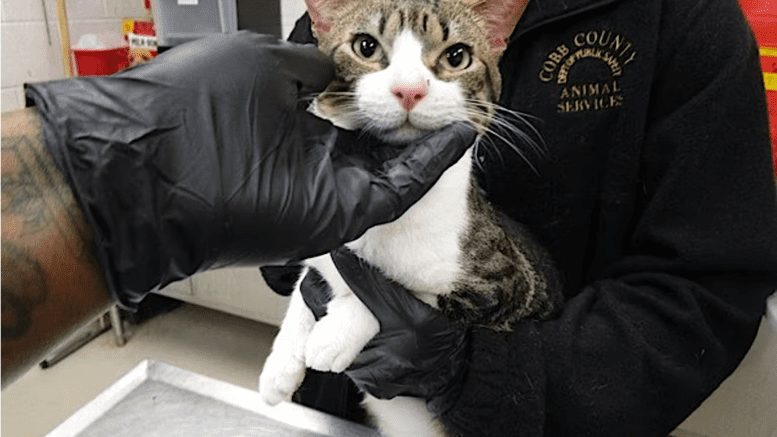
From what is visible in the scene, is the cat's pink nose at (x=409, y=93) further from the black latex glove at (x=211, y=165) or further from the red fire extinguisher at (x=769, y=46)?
the red fire extinguisher at (x=769, y=46)

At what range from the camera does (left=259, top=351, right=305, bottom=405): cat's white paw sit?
101 cm

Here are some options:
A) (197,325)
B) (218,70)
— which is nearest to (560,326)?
(218,70)

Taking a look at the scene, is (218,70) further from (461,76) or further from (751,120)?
(751,120)

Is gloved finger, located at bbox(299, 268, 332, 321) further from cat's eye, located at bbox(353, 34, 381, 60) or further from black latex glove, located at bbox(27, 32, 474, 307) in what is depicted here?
cat's eye, located at bbox(353, 34, 381, 60)

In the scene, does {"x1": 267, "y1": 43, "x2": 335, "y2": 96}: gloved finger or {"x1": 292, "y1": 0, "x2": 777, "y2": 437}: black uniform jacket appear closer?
{"x1": 267, "y1": 43, "x2": 335, "y2": 96}: gloved finger

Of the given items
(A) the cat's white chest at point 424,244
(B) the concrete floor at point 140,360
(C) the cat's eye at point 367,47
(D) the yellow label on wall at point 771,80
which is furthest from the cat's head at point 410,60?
(B) the concrete floor at point 140,360

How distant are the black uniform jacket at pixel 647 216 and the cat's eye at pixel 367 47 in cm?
36

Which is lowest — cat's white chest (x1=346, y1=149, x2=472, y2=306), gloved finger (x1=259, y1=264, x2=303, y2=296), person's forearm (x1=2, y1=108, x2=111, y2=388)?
gloved finger (x1=259, y1=264, x2=303, y2=296)

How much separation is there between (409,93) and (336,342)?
0.41 metres

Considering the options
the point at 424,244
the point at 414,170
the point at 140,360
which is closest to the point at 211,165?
the point at 414,170

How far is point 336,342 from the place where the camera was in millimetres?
903

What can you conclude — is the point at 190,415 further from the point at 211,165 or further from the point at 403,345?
the point at 211,165

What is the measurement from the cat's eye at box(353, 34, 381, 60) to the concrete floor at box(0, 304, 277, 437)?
204cm

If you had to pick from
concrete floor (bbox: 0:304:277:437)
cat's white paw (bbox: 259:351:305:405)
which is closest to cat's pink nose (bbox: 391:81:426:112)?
cat's white paw (bbox: 259:351:305:405)
